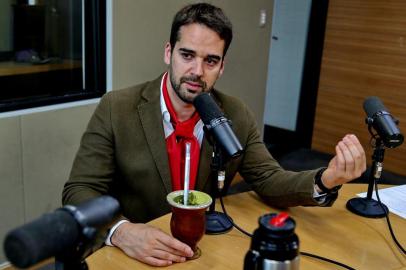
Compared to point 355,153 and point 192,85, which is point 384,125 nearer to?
point 355,153

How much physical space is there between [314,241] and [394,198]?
47 cm

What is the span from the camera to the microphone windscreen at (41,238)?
539mm

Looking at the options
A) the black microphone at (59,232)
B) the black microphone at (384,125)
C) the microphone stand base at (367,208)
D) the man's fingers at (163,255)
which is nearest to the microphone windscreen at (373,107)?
the black microphone at (384,125)

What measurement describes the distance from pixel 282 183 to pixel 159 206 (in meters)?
0.39

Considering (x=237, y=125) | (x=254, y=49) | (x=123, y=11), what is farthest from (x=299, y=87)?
(x=237, y=125)

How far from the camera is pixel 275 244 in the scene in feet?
2.35

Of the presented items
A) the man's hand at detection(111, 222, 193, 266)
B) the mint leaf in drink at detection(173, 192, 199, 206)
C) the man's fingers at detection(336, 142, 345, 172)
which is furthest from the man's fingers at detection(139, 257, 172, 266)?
the man's fingers at detection(336, 142, 345, 172)

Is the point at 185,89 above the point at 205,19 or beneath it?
beneath

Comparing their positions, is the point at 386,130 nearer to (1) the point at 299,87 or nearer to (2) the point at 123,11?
(2) the point at 123,11

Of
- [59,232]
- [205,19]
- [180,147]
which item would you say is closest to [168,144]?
[180,147]

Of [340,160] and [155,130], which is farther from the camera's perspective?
[155,130]

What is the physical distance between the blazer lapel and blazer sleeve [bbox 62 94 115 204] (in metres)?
0.11

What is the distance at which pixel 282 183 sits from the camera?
1445mm

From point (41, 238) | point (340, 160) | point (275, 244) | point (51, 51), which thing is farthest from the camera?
point (51, 51)
